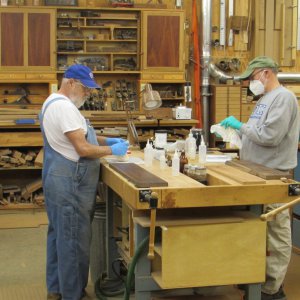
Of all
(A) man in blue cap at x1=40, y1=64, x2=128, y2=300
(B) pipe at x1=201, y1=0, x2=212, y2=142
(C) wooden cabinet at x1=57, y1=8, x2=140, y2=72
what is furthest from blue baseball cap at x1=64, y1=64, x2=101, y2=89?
(B) pipe at x1=201, y1=0, x2=212, y2=142

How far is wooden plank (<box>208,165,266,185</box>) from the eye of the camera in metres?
2.84

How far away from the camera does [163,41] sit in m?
7.11

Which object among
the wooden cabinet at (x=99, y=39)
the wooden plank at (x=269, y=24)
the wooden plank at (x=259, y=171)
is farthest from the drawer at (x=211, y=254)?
the wooden plank at (x=269, y=24)

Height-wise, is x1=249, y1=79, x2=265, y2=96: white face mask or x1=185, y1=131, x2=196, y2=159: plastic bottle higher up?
x1=249, y1=79, x2=265, y2=96: white face mask

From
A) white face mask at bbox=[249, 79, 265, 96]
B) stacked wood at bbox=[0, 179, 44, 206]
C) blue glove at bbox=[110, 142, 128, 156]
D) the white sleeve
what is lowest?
stacked wood at bbox=[0, 179, 44, 206]

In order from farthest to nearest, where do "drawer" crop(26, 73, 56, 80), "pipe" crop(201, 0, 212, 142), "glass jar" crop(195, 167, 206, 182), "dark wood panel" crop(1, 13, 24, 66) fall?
"pipe" crop(201, 0, 212, 142), "drawer" crop(26, 73, 56, 80), "dark wood panel" crop(1, 13, 24, 66), "glass jar" crop(195, 167, 206, 182)

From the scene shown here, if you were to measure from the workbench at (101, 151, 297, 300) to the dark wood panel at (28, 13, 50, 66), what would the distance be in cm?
420

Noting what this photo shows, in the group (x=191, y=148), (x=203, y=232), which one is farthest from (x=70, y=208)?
(x=191, y=148)

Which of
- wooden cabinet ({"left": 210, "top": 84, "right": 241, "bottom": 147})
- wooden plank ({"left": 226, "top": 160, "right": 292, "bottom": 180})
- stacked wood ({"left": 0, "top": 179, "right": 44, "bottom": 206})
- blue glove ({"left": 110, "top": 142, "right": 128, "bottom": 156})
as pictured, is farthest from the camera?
wooden cabinet ({"left": 210, "top": 84, "right": 241, "bottom": 147})

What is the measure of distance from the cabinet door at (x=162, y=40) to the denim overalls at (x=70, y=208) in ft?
12.4

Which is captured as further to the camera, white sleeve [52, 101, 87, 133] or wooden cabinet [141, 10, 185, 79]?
wooden cabinet [141, 10, 185, 79]

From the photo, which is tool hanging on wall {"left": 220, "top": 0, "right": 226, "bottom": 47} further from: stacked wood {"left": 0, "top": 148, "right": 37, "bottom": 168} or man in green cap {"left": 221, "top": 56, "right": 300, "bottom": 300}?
man in green cap {"left": 221, "top": 56, "right": 300, "bottom": 300}

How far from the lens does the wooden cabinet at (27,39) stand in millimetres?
6762

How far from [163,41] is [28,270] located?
3634 mm
